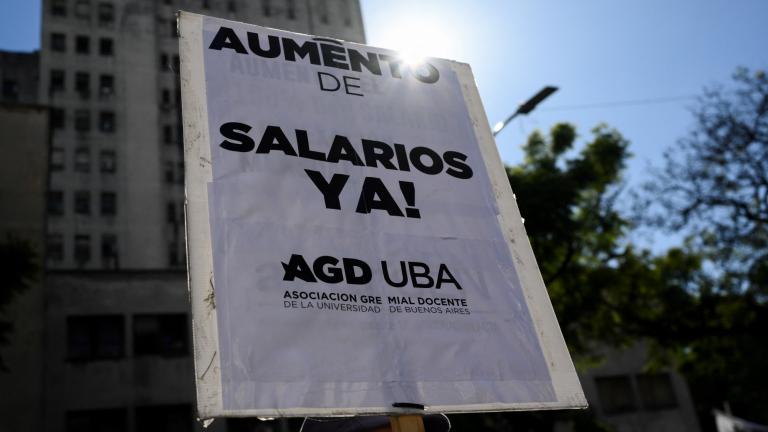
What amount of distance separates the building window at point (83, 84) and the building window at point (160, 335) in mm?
24654

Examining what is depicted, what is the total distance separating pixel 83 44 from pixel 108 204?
11841mm

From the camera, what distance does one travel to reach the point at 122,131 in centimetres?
4425

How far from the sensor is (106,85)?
45344 millimetres

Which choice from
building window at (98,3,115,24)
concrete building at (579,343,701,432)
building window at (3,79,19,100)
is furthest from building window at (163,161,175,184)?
concrete building at (579,343,701,432)

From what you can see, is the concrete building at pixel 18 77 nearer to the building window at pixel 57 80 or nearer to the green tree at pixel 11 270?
the building window at pixel 57 80

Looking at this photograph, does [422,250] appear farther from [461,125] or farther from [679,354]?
[679,354]

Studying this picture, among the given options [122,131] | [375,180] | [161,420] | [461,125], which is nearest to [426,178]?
[375,180]

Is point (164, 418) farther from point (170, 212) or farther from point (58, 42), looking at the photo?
point (58, 42)

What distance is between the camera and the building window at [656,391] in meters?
30.7

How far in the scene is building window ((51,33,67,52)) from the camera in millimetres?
45197

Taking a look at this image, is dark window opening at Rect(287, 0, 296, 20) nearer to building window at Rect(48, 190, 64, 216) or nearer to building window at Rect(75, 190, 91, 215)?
building window at Rect(75, 190, 91, 215)

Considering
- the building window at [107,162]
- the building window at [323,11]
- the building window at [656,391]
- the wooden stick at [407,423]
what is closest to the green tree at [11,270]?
the wooden stick at [407,423]

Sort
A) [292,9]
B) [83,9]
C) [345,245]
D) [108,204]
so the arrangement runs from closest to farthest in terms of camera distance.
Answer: [345,245], [108,204], [83,9], [292,9]

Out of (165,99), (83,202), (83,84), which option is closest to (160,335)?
(83,202)
